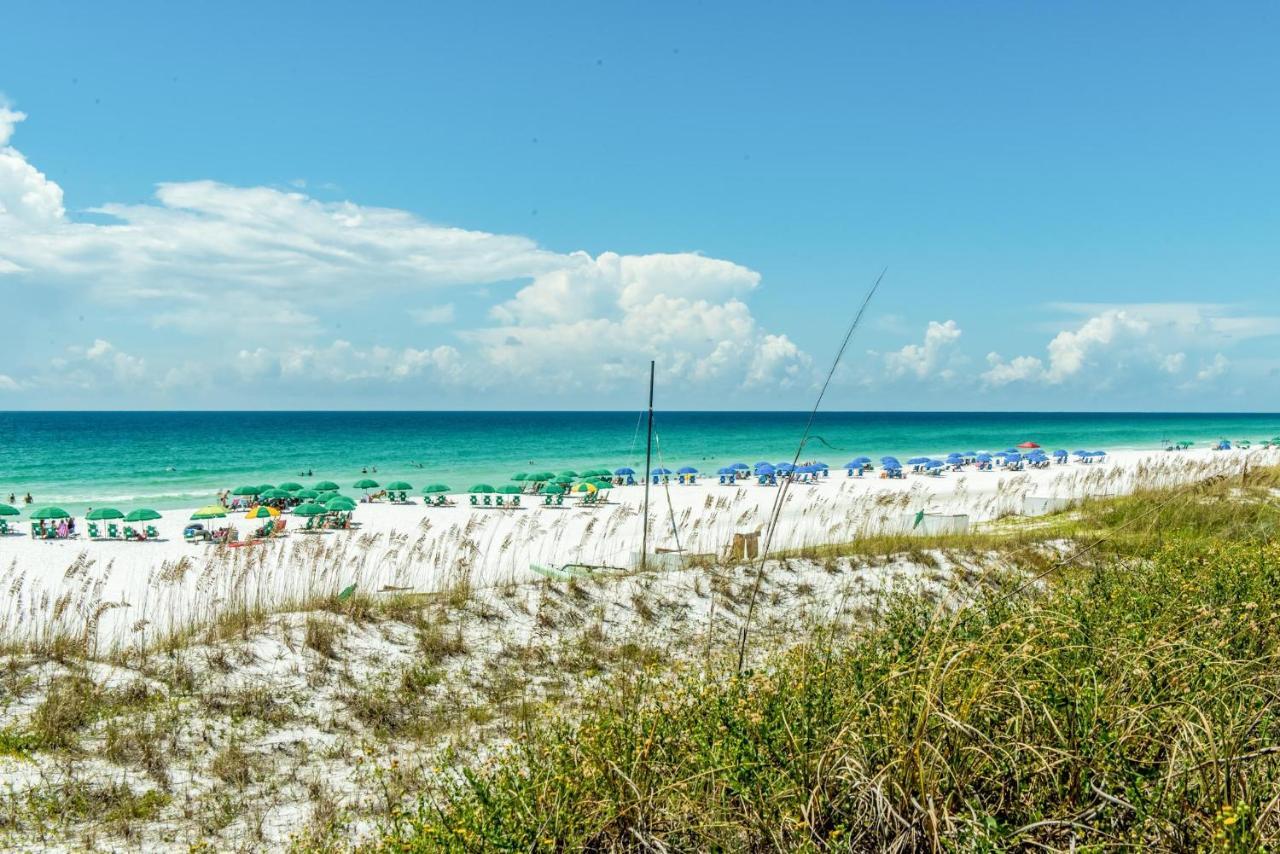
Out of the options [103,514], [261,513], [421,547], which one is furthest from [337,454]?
[421,547]

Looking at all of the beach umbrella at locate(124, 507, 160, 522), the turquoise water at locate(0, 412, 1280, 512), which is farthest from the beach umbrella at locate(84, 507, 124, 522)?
the turquoise water at locate(0, 412, 1280, 512)

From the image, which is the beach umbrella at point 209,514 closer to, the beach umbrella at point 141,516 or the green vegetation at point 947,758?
the beach umbrella at point 141,516

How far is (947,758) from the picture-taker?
2.79 metres

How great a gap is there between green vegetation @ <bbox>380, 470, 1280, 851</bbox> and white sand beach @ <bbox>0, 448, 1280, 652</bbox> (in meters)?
1.61

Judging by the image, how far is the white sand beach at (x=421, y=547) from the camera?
8.15m

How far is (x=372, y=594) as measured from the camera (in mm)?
8570

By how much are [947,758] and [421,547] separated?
9.71 metres

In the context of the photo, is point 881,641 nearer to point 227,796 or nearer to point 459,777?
point 459,777

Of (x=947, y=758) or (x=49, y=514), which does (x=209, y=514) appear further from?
(x=947, y=758)

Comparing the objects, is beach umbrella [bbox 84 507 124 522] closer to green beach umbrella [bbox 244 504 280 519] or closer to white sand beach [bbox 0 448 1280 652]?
white sand beach [bbox 0 448 1280 652]

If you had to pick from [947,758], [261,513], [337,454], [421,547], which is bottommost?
[261,513]

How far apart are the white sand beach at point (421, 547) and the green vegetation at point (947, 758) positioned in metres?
1.61

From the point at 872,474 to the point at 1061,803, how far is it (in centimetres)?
4497

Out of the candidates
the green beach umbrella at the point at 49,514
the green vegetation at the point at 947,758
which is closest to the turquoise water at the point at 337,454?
the green beach umbrella at the point at 49,514
